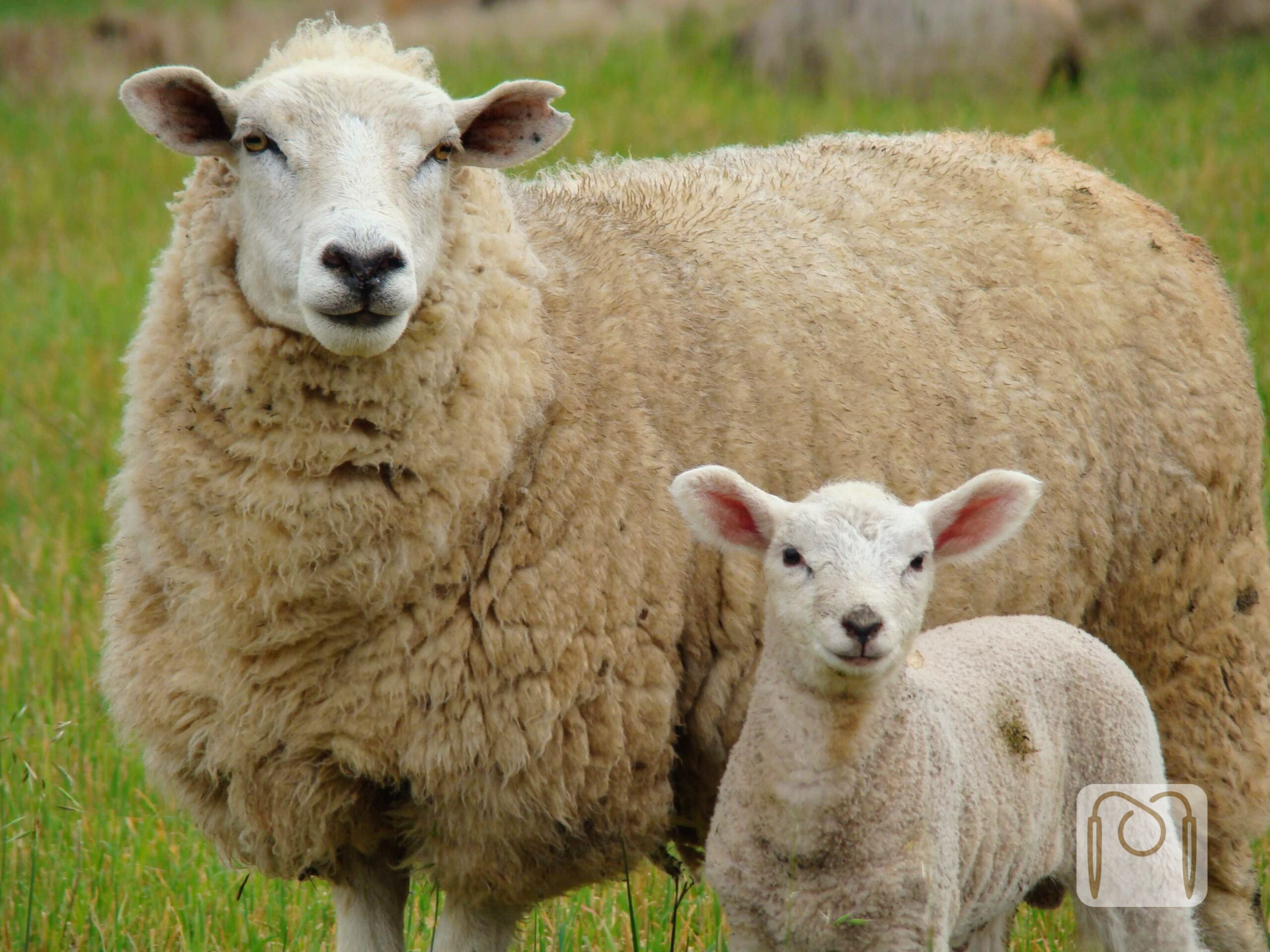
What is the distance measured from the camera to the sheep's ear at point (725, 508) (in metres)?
3.07

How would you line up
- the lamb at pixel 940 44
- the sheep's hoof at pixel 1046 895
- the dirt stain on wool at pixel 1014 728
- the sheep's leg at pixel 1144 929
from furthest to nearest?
the lamb at pixel 940 44 < the sheep's hoof at pixel 1046 895 < the sheep's leg at pixel 1144 929 < the dirt stain on wool at pixel 1014 728

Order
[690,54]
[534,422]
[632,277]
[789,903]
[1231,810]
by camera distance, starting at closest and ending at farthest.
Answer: [789,903]
[534,422]
[632,277]
[1231,810]
[690,54]

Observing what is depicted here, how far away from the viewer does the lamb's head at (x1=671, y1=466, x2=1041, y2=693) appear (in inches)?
110

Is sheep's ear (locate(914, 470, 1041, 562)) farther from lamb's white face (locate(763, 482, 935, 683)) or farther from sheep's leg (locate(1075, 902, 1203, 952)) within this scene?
sheep's leg (locate(1075, 902, 1203, 952))

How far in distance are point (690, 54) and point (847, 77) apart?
224cm

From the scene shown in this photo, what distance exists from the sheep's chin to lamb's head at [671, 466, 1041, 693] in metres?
0.64

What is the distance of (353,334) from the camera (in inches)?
124

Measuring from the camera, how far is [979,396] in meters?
4.03

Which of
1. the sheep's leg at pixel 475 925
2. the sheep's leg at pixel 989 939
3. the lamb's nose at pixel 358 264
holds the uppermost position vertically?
the lamb's nose at pixel 358 264

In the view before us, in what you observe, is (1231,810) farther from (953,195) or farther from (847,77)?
(847,77)

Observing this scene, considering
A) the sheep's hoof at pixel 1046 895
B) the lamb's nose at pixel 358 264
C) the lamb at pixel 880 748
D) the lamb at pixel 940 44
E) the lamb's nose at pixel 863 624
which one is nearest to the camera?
the lamb's nose at pixel 863 624

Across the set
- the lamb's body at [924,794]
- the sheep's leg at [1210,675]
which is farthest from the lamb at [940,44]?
the lamb's body at [924,794]

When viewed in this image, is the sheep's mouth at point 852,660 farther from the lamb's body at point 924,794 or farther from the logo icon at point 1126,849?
the logo icon at point 1126,849

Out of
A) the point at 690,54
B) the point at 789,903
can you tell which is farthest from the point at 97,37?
the point at 789,903
